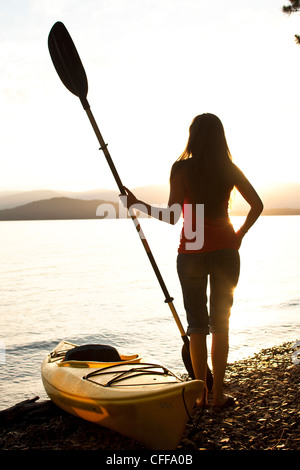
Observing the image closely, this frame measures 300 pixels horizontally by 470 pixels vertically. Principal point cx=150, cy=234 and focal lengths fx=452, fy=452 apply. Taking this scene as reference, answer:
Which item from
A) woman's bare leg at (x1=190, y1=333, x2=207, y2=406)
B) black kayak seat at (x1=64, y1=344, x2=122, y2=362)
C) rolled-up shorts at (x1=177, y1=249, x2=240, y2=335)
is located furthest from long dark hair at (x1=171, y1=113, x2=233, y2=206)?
black kayak seat at (x1=64, y1=344, x2=122, y2=362)

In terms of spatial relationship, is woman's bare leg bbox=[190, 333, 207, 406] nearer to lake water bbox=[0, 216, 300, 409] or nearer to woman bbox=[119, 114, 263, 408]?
woman bbox=[119, 114, 263, 408]

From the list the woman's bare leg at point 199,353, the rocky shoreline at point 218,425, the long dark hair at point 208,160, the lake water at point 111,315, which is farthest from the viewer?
the lake water at point 111,315

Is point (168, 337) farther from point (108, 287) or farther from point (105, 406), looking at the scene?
point (108, 287)

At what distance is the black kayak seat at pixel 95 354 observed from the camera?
535 cm

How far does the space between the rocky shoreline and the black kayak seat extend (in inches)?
25.4

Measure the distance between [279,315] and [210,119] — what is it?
44.5 ft

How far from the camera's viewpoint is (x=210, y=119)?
4219 mm

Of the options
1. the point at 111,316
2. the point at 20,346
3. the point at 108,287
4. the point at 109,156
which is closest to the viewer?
the point at 109,156

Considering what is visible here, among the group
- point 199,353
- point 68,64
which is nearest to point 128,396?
point 199,353

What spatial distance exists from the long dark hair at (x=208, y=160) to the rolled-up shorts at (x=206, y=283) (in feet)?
1.93

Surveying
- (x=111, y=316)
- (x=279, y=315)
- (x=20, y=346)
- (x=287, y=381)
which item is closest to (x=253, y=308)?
(x=279, y=315)

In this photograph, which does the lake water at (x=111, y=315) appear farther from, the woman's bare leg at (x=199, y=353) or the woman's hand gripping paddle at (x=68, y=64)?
the woman's hand gripping paddle at (x=68, y=64)

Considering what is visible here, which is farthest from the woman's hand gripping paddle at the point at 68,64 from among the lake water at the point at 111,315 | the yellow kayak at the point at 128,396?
the lake water at the point at 111,315

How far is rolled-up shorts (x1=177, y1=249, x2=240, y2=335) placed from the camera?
4219 mm
